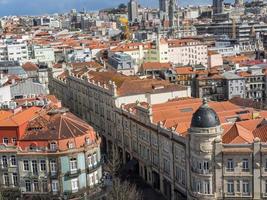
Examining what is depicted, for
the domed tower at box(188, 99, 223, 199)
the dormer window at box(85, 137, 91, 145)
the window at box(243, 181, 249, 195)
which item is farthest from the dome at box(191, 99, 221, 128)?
the dormer window at box(85, 137, 91, 145)

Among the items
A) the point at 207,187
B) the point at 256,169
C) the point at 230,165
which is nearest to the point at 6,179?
the point at 207,187

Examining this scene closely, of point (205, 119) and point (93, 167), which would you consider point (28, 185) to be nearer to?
point (93, 167)

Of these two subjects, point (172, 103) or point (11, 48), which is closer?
point (172, 103)

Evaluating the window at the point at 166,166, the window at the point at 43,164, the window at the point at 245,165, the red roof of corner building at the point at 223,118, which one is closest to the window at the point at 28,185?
the window at the point at 43,164

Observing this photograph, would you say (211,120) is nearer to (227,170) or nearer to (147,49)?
(227,170)

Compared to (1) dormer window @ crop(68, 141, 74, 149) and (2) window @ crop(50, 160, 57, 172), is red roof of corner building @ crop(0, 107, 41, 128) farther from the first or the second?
(1) dormer window @ crop(68, 141, 74, 149)

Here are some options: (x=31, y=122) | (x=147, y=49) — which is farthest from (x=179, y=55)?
(x=31, y=122)

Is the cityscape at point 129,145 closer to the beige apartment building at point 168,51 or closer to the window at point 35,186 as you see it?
the window at point 35,186
